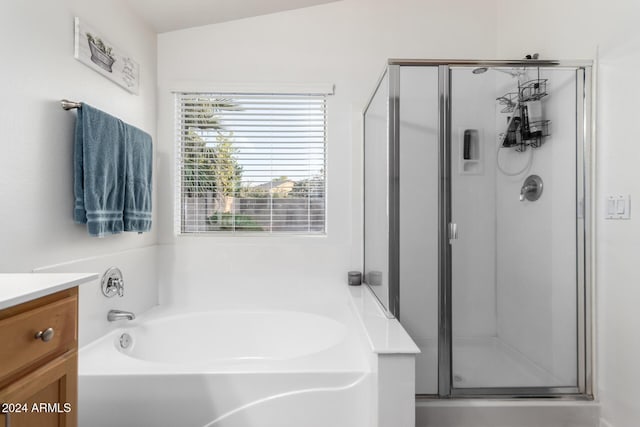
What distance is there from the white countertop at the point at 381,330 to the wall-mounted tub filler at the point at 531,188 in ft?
3.10

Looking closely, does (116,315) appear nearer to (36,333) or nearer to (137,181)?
(137,181)

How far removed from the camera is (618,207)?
5.25 feet

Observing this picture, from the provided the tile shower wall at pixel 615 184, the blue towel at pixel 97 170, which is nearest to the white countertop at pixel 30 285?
the blue towel at pixel 97 170

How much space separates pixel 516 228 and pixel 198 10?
2.32 meters

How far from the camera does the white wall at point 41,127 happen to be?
1.30 meters

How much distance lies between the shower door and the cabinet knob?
1.63 m

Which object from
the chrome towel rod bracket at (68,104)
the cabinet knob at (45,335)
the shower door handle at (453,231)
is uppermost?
the chrome towel rod bracket at (68,104)

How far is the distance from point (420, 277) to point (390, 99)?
3.00 ft

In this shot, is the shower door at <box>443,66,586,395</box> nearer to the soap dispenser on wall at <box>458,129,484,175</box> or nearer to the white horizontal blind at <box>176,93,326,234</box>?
the soap dispenser on wall at <box>458,129,484,175</box>

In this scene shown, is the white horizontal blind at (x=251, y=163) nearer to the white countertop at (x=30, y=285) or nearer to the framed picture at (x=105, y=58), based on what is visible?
the framed picture at (x=105, y=58)

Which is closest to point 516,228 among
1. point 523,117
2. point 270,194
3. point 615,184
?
point 615,184

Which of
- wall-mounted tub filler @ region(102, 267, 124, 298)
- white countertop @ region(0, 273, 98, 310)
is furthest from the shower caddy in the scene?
wall-mounted tub filler @ region(102, 267, 124, 298)

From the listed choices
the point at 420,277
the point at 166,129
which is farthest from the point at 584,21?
the point at 166,129

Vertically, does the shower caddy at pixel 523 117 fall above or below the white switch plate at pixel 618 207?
above
